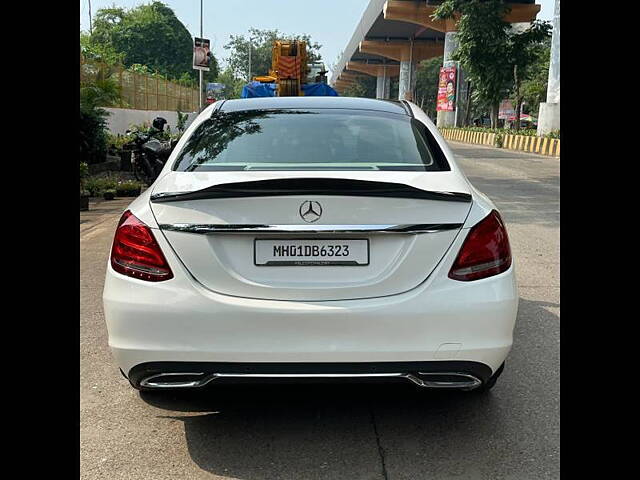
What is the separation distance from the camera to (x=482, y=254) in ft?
9.93

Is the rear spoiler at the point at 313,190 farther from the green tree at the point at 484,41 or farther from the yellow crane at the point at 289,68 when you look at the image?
the green tree at the point at 484,41

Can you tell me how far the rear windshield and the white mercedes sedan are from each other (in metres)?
0.45

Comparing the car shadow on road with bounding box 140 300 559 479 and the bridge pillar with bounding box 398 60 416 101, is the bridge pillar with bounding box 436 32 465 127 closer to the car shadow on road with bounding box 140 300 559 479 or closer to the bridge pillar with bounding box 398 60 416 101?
the bridge pillar with bounding box 398 60 416 101

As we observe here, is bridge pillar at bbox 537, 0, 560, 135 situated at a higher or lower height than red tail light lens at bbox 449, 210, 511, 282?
higher

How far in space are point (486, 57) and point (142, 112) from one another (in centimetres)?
1966

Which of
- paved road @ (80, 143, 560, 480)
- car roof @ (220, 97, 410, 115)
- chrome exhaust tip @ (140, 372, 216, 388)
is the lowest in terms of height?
paved road @ (80, 143, 560, 480)

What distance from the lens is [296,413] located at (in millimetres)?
3600

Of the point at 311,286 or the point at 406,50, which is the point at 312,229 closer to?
the point at 311,286

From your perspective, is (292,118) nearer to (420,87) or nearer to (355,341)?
(355,341)

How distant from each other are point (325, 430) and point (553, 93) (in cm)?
2790

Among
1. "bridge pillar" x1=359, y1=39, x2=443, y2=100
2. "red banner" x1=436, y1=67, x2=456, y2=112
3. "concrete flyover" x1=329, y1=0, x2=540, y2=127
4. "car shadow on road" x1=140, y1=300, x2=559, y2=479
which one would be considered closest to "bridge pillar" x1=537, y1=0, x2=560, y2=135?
"concrete flyover" x1=329, y1=0, x2=540, y2=127

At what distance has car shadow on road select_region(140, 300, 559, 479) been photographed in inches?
121

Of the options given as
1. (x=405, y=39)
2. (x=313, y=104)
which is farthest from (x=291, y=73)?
(x=405, y=39)
